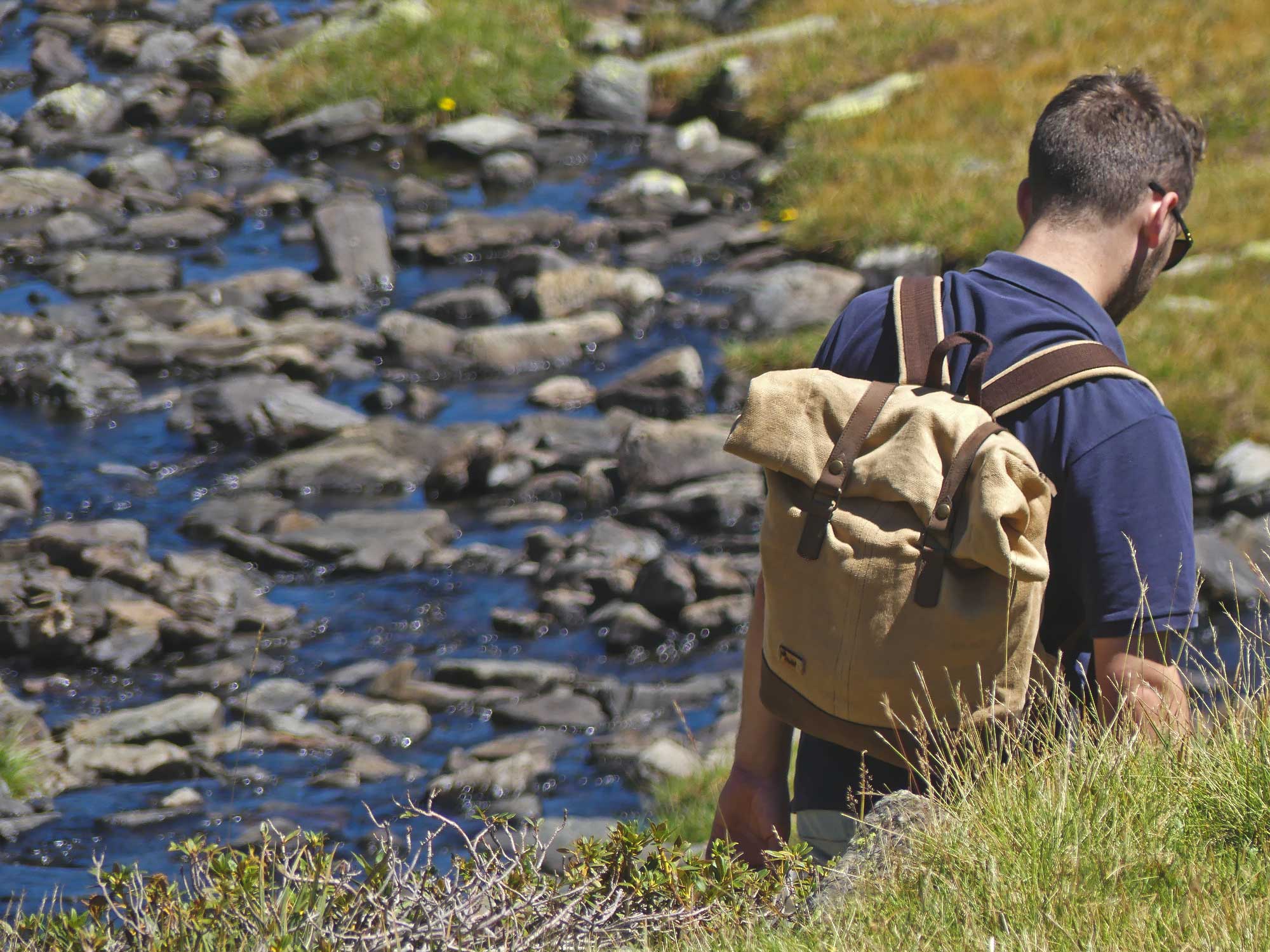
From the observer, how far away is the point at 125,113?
1923 cm

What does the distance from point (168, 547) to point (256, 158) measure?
936 cm

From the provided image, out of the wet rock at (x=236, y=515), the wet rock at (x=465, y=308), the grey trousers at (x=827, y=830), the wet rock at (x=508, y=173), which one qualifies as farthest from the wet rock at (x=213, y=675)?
the wet rock at (x=508, y=173)

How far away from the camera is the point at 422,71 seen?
768 inches

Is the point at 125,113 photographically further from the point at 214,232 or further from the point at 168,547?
the point at 168,547

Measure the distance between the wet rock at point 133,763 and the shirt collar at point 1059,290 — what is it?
537 cm

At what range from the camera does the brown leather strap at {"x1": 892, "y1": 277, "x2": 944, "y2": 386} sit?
120 inches

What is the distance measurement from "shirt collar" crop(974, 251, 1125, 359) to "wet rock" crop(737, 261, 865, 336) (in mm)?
9696

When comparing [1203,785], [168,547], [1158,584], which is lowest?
[168,547]

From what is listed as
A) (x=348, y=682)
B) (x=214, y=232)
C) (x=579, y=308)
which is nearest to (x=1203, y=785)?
(x=348, y=682)

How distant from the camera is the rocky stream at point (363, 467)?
24.6 feet

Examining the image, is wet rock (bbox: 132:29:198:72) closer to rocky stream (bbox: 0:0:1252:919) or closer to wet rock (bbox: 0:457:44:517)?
rocky stream (bbox: 0:0:1252:919)

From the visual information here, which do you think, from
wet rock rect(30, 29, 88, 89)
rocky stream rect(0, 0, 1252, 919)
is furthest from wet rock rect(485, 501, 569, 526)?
wet rock rect(30, 29, 88, 89)

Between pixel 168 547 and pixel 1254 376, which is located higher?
pixel 1254 376

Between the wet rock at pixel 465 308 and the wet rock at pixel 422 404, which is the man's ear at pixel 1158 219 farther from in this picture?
the wet rock at pixel 465 308
